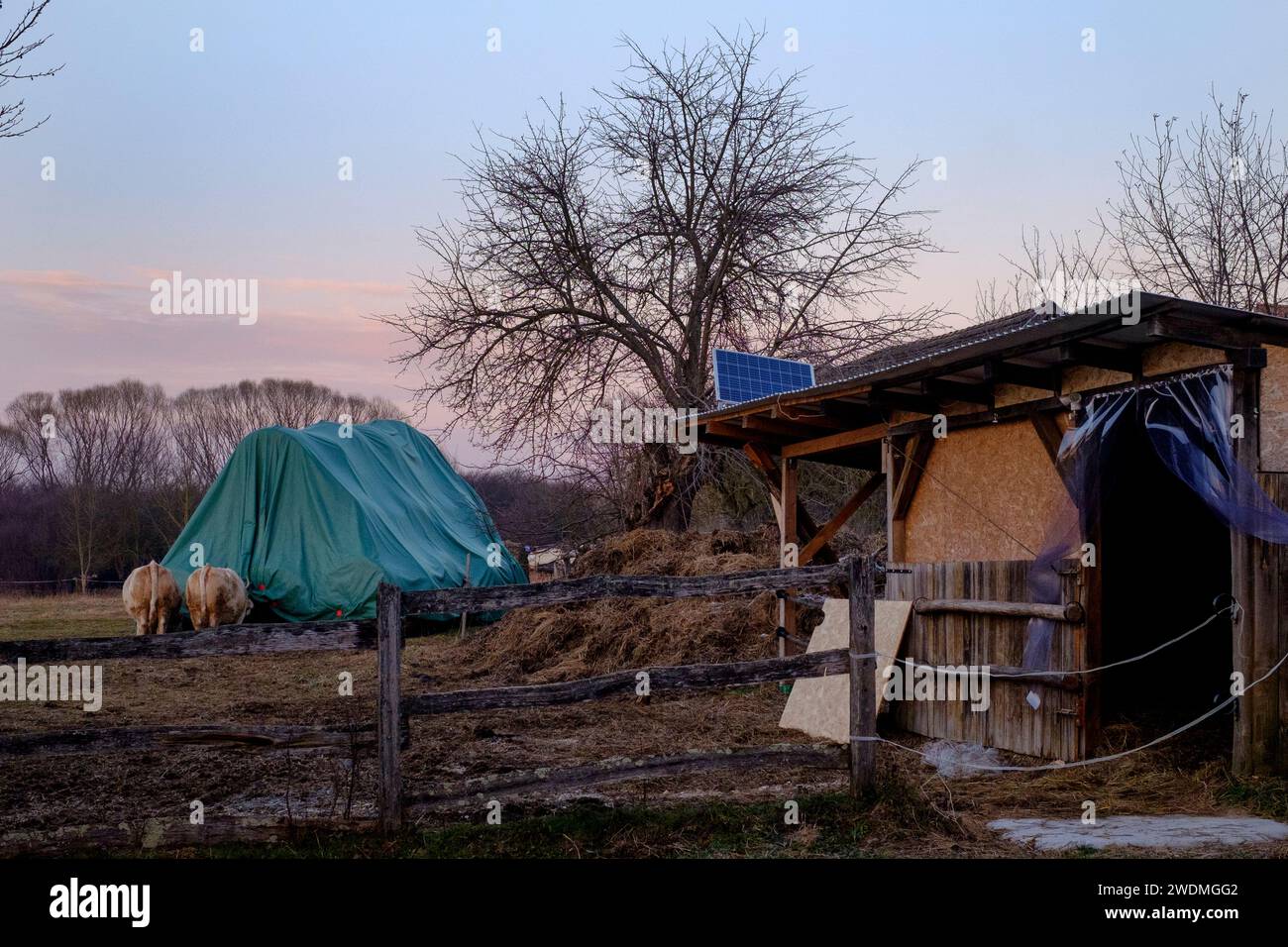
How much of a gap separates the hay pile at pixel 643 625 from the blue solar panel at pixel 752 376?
2.17m

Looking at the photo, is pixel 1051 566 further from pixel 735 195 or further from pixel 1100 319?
pixel 735 195

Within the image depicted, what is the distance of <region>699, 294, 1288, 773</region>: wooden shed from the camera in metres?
7.06

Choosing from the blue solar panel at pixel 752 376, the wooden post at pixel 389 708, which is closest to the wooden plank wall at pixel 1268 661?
the wooden post at pixel 389 708

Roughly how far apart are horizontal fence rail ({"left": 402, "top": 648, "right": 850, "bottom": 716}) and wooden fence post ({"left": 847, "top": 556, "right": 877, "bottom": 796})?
0.13m

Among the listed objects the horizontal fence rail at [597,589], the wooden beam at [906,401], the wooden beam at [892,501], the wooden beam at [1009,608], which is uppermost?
the wooden beam at [906,401]

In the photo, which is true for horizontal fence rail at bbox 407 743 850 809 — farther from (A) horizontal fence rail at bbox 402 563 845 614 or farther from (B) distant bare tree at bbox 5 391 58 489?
(B) distant bare tree at bbox 5 391 58 489

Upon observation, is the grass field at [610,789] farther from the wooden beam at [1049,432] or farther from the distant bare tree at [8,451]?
the distant bare tree at [8,451]

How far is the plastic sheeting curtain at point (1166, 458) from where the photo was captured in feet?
23.0

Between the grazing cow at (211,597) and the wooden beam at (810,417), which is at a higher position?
the wooden beam at (810,417)

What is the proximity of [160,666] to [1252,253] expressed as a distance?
830 inches

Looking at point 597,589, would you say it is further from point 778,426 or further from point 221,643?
point 778,426

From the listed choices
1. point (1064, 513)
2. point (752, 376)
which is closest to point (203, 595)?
point (752, 376)

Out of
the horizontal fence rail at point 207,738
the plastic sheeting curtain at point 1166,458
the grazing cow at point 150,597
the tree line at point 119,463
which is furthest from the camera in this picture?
the tree line at point 119,463

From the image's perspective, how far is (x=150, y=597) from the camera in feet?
58.4
